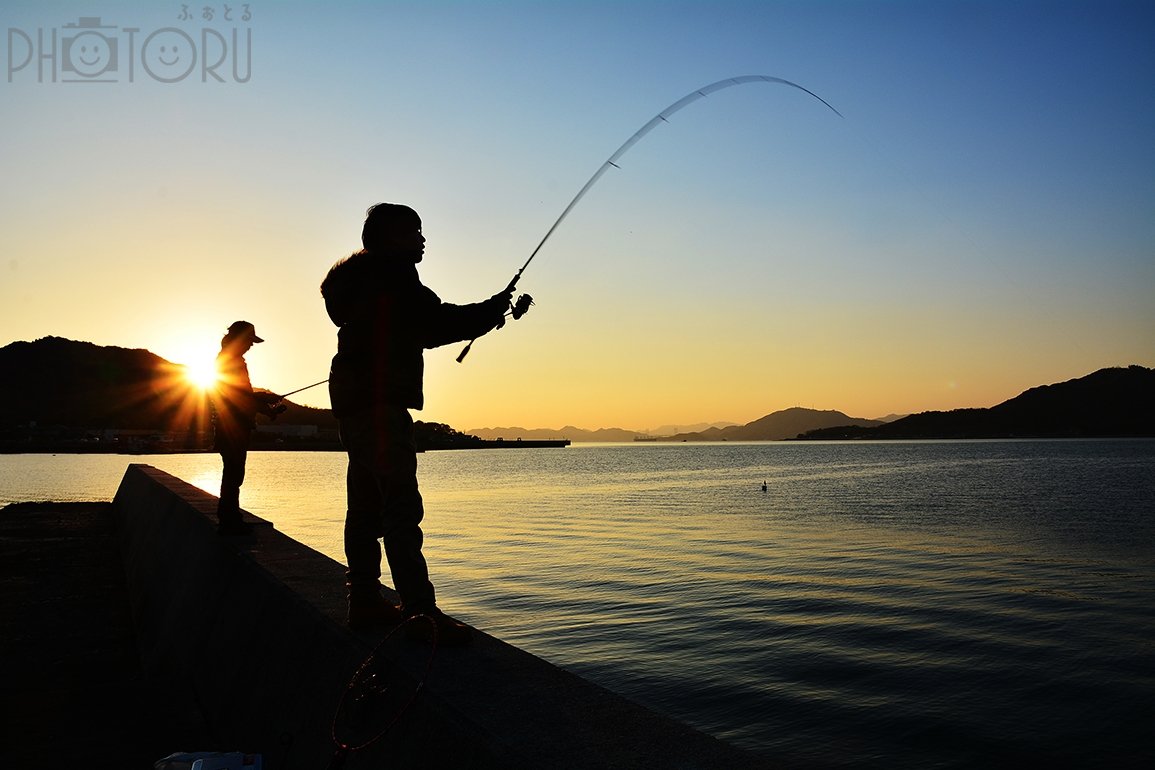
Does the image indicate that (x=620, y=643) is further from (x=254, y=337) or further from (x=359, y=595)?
(x=359, y=595)

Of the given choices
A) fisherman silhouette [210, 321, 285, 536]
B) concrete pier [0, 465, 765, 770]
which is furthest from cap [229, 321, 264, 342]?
concrete pier [0, 465, 765, 770]

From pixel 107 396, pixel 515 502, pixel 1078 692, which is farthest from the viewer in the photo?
pixel 107 396

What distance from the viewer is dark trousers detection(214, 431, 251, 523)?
22.2 feet

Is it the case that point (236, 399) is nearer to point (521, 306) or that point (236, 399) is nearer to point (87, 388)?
point (521, 306)

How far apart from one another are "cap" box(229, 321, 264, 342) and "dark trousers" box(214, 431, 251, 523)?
968mm

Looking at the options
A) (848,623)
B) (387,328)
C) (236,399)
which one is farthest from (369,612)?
(848,623)

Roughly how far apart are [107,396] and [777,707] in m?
191

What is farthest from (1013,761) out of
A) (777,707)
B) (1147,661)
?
(1147,661)

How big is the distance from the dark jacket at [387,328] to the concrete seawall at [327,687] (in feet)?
3.48

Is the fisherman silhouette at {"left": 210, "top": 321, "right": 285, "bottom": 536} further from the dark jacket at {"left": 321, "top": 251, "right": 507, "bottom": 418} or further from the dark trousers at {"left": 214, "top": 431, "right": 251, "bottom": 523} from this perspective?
the dark jacket at {"left": 321, "top": 251, "right": 507, "bottom": 418}

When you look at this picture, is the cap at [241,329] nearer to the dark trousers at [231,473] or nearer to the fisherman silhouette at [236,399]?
the fisherman silhouette at [236,399]

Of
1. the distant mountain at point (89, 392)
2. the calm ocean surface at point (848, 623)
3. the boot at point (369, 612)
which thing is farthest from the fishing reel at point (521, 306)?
the distant mountain at point (89, 392)

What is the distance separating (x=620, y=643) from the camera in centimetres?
1066

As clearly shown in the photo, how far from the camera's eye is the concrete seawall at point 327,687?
2.37 metres
